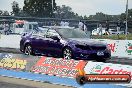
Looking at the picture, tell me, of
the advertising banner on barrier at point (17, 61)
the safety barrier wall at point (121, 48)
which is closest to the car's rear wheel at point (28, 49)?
the advertising banner on barrier at point (17, 61)

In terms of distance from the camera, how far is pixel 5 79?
11445mm

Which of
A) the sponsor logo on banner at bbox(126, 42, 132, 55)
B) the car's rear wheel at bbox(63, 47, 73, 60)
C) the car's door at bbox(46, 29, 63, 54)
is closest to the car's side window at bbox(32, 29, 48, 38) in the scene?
the car's door at bbox(46, 29, 63, 54)

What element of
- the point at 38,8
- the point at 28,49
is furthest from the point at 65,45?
the point at 38,8

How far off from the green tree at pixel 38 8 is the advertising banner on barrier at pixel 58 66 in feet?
320

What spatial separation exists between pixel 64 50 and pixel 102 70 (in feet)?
16.8

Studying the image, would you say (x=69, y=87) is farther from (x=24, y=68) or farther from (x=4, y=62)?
(x=4, y=62)

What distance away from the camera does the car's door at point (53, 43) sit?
556 inches

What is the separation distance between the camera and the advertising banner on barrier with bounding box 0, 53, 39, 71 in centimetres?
1166

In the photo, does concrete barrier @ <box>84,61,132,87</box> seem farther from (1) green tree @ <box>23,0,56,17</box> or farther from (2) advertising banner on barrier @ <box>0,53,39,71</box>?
(1) green tree @ <box>23,0,56,17</box>

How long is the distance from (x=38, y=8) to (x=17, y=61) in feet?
323

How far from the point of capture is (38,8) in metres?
110

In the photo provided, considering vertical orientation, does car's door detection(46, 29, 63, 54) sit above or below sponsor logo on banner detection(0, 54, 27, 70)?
above

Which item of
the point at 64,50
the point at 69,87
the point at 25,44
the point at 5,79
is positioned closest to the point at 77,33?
the point at 64,50

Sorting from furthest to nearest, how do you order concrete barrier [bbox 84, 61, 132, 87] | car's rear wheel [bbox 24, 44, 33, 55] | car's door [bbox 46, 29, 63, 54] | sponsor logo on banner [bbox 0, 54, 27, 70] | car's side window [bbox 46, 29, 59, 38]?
car's rear wheel [bbox 24, 44, 33, 55]
car's side window [bbox 46, 29, 59, 38]
car's door [bbox 46, 29, 63, 54]
sponsor logo on banner [bbox 0, 54, 27, 70]
concrete barrier [bbox 84, 61, 132, 87]
